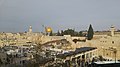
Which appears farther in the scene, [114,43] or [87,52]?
[114,43]

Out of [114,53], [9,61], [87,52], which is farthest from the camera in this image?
[114,53]

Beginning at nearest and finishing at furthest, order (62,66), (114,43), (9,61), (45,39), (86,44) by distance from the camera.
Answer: (62,66)
(9,61)
(114,43)
(86,44)
(45,39)

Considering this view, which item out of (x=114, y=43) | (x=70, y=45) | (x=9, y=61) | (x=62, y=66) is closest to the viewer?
(x=62, y=66)

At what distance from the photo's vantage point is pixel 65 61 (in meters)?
15.0

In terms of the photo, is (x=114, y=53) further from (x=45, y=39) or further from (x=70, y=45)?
(x=45, y=39)

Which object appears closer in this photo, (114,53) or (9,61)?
(9,61)

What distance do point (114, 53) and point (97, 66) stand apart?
31.2ft

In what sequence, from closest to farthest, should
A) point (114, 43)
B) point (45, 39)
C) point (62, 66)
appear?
point (62, 66)
point (114, 43)
point (45, 39)

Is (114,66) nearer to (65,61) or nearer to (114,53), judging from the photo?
(65,61)

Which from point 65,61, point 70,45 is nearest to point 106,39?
point 70,45

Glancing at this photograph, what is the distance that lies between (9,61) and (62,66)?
16.2 ft

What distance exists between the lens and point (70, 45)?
27984 mm

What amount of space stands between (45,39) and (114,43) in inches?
610

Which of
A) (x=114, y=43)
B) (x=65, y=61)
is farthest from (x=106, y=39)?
(x=65, y=61)
